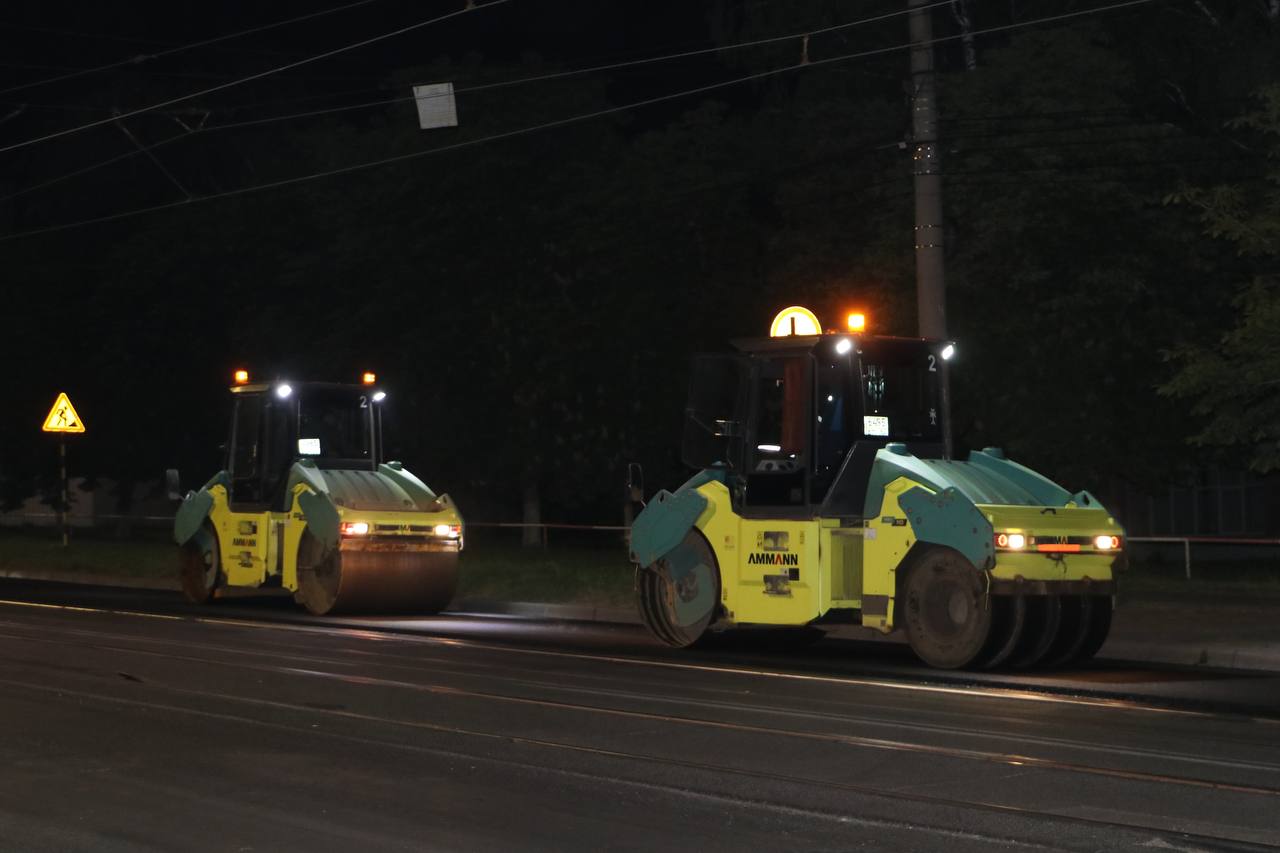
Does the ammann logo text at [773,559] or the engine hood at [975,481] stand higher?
the engine hood at [975,481]

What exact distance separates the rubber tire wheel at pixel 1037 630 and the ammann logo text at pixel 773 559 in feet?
7.79

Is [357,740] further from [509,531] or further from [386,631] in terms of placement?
[509,531]

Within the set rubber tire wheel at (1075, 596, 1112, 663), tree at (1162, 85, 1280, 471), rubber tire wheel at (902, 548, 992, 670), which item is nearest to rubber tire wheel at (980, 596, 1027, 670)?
rubber tire wheel at (902, 548, 992, 670)

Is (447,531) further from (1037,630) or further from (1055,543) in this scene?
(1055,543)

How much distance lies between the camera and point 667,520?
19250 mm

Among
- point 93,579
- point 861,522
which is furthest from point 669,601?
point 93,579

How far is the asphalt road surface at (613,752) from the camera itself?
29.8ft

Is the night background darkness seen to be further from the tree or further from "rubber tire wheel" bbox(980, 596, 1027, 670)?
"rubber tire wheel" bbox(980, 596, 1027, 670)

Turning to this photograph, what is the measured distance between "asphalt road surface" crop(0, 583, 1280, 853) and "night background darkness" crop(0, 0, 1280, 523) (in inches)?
481

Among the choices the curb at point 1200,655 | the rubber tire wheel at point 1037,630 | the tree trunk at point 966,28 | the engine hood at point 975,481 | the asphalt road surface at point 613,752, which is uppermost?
the tree trunk at point 966,28

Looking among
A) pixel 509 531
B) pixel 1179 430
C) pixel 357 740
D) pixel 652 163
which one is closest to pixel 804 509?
pixel 357 740

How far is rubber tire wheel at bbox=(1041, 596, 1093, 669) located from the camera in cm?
1716

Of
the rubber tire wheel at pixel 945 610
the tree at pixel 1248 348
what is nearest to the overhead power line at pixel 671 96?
the tree at pixel 1248 348

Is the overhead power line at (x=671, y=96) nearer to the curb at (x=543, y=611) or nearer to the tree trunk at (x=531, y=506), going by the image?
the curb at (x=543, y=611)
